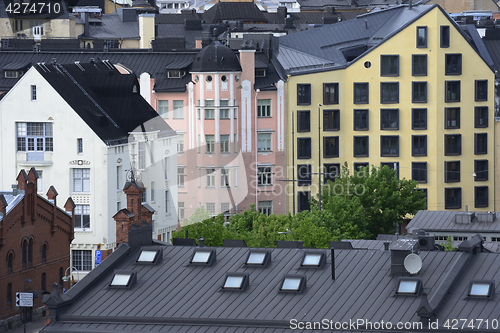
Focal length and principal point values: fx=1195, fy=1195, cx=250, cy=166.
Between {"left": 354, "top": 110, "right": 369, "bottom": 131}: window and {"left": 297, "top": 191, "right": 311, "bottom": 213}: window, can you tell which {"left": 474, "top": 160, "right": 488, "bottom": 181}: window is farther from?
{"left": 297, "top": 191, "right": 311, "bottom": 213}: window

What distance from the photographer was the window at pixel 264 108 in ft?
432

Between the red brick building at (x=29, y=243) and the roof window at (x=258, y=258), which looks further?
the red brick building at (x=29, y=243)

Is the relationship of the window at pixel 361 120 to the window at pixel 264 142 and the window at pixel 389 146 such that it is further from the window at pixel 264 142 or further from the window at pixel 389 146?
the window at pixel 264 142

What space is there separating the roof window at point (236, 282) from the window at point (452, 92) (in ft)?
259

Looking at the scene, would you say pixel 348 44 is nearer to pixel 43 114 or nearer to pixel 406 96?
pixel 406 96

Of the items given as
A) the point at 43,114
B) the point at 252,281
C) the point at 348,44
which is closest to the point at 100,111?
the point at 43,114

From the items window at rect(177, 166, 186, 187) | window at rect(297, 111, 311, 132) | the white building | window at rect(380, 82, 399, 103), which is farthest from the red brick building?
window at rect(380, 82, 399, 103)

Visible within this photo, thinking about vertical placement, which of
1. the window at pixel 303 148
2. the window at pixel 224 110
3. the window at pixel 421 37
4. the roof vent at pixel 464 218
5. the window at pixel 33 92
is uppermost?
the window at pixel 421 37

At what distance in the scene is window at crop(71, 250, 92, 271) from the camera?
111250 millimetres

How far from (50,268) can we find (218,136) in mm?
36229

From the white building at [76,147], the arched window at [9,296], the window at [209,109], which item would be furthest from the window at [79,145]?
the arched window at [9,296]

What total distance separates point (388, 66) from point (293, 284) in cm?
7736

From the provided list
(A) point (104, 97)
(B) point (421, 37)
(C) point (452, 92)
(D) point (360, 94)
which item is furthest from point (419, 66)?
(A) point (104, 97)

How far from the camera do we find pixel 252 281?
5972 centimetres
